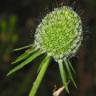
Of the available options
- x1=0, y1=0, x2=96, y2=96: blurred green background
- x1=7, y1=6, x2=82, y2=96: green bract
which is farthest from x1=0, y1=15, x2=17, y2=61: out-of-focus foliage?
x1=7, y1=6, x2=82, y2=96: green bract

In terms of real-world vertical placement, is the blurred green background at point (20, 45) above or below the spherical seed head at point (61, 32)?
below

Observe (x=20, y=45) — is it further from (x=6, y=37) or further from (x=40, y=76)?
(x=40, y=76)

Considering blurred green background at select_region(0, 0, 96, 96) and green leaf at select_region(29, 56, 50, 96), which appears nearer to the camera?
green leaf at select_region(29, 56, 50, 96)

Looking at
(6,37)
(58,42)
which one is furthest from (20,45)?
(58,42)

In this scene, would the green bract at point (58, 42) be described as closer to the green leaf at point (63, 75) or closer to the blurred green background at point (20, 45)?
the green leaf at point (63, 75)

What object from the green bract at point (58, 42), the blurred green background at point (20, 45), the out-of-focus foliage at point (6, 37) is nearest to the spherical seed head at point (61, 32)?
the green bract at point (58, 42)

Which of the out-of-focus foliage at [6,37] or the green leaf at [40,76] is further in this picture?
the out-of-focus foliage at [6,37]

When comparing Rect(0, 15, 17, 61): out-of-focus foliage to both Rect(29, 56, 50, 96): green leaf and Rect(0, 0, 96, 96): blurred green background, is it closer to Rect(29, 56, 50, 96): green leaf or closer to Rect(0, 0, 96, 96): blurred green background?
Rect(0, 0, 96, 96): blurred green background

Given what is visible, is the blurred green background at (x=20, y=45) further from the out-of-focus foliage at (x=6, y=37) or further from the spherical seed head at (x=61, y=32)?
the spherical seed head at (x=61, y=32)
